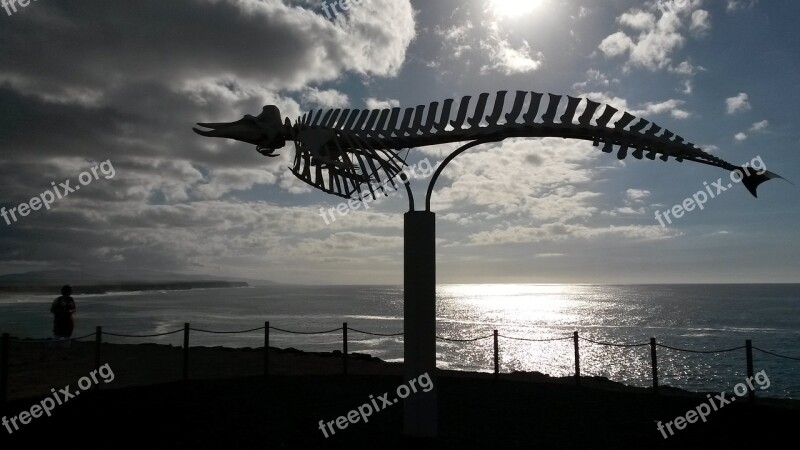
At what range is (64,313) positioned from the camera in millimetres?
12258

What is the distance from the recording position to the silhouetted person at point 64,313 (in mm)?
12008

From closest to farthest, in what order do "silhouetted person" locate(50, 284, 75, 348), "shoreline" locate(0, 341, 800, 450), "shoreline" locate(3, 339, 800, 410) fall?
"shoreline" locate(0, 341, 800, 450) < "shoreline" locate(3, 339, 800, 410) < "silhouetted person" locate(50, 284, 75, 348)

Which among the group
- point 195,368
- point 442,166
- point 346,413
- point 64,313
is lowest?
point 195,368

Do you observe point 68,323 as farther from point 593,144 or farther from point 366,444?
point 593,144

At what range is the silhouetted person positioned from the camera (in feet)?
39.4

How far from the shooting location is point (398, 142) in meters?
7.64

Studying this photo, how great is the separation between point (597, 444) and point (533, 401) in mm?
2386

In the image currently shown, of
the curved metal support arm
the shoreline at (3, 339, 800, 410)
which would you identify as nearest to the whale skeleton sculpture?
the curved metal support arm

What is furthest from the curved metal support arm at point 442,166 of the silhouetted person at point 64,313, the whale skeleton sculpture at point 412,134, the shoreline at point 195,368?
the silhouetted person at point 64,313

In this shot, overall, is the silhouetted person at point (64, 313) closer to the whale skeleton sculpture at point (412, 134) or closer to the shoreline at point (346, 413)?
the shoreline at point (346, 413)

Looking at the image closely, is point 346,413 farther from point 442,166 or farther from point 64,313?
point 64,313

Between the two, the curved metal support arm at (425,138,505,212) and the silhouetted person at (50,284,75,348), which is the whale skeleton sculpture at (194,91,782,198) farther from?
the silhouetted person at (50,284,75,348)

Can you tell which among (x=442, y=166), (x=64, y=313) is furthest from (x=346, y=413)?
(x=64, y=313)

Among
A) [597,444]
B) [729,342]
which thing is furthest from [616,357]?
[597,444]
